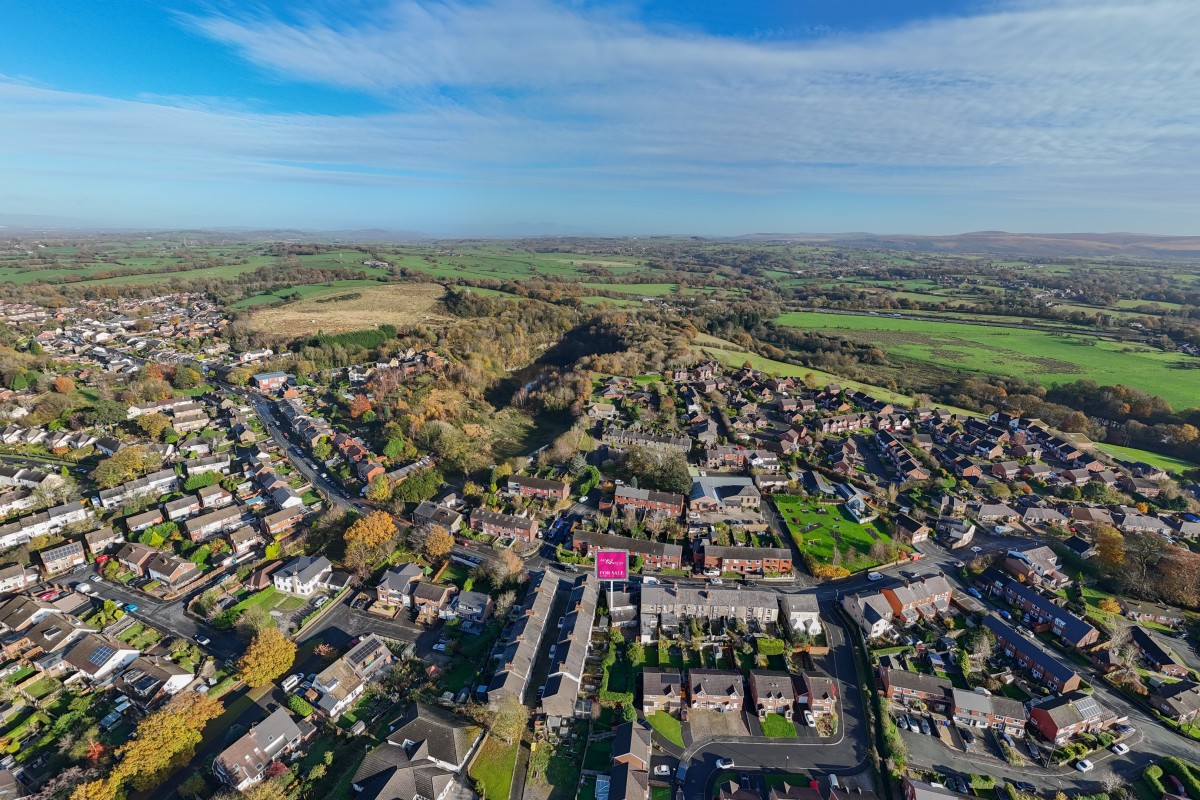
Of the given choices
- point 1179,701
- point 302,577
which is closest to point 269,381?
point 302,577

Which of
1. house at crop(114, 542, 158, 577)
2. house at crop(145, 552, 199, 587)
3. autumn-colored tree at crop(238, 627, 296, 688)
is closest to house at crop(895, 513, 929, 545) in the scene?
autumn-colored tree at crop(238, 627, 296, 688)

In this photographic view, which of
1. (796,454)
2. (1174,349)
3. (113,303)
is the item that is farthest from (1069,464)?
(113,303)

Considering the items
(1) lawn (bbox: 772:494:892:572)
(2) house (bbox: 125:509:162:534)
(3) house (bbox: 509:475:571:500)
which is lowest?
(1) lawn (bbox: 772:494:892:572)

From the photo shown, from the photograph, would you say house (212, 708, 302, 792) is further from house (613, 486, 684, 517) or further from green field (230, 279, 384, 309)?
green field (230, 279, 384, 309)

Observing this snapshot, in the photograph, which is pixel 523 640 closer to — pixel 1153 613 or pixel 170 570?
pixel 170 570

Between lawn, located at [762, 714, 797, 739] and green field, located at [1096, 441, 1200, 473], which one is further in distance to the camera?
green field, located at [1096, 441, 1200, 473]

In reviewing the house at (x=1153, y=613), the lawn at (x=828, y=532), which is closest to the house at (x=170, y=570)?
the lawn at (x=828, y=532)

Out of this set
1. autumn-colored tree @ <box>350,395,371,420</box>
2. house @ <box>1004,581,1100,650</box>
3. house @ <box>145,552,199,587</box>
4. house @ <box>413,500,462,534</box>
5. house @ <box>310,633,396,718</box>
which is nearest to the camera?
house @ <box>310,633,396,718</box>

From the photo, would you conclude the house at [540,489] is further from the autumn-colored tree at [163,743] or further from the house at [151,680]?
the autumn-colored tree at [163,743]
